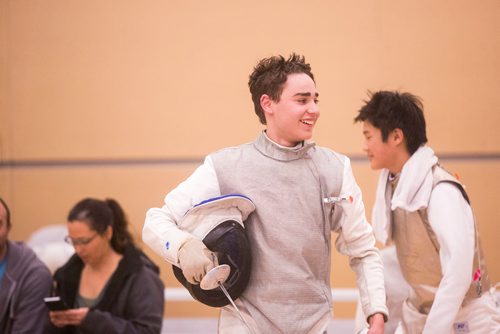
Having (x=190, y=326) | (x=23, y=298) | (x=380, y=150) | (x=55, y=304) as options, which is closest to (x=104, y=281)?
(x=55, y=304)

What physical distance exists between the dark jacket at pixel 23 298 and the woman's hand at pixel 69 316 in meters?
0.13

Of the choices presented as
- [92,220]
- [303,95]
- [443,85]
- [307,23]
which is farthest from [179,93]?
[303,95]

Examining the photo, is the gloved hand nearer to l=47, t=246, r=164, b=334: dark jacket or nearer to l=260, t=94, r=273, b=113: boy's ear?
l=260, t=94, r=273, b=113: boy's ear

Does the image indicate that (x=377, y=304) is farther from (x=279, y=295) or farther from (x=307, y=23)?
(x=307, y=23)

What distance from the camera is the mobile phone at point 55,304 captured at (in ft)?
11.0

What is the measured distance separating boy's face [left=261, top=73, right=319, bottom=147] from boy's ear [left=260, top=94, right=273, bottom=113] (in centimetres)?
3

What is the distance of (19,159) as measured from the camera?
4.65 meters

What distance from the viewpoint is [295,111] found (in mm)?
2420

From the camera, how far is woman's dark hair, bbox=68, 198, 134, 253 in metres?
3.59

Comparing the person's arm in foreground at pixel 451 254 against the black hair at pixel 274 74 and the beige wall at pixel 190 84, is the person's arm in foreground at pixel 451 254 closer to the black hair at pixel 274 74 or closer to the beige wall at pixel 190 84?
the black hair at pixel 274 74

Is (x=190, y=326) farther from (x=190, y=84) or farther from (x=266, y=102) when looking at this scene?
(x=266, y=102)

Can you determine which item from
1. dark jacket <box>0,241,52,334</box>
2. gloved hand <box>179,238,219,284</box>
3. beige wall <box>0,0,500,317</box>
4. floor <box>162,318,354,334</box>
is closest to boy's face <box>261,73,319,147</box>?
gloved hand <box>179,238,219,284</box>

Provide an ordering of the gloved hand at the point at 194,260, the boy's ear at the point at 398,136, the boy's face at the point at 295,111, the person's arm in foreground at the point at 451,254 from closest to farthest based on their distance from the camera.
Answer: the gloved hand at the point at 194,260
the boy's face at the point at 295,111
the person's arm in foreground at the point at 451,254
the boy's ear at the point at 398,136

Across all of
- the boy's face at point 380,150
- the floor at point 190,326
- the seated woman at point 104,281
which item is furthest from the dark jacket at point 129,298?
the boy's face at point 380,150
